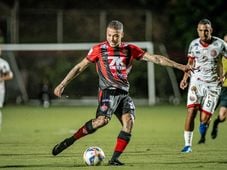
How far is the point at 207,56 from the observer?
13789 mm

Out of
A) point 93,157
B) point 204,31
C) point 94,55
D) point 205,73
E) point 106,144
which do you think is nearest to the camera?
point 93,157

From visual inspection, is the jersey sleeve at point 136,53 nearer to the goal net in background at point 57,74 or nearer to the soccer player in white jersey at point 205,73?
the soccer player in white jersey at point 205,73

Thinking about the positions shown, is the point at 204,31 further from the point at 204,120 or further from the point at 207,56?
the point at 204,120

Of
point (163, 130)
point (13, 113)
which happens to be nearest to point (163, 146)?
point (163, 130)

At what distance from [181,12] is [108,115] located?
26429 millimetres

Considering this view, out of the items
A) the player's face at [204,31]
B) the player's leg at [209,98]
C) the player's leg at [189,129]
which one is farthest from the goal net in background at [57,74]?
the player's leg at [189,129]

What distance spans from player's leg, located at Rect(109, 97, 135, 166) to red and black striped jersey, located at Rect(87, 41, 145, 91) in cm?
30

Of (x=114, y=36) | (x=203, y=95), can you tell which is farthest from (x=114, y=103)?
(x=203, y=95)

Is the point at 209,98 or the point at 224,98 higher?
the point at 209,98

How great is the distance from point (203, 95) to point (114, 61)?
3.12 metres

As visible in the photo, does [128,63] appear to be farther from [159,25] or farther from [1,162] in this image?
[159,25]

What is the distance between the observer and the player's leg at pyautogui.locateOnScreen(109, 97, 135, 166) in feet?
36.3

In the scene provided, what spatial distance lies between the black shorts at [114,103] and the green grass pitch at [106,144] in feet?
2.63

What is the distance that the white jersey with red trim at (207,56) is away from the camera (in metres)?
13.8
